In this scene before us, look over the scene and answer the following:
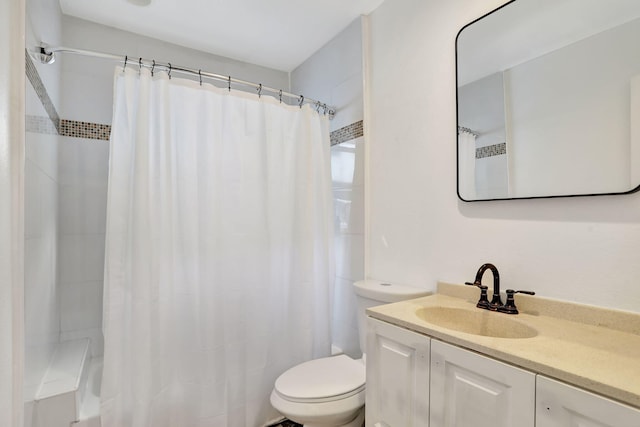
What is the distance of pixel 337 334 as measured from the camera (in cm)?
213

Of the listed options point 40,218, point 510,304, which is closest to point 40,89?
point 40,218

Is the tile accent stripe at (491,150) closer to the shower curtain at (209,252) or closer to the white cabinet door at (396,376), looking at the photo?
the white cabinet door at (396,376)

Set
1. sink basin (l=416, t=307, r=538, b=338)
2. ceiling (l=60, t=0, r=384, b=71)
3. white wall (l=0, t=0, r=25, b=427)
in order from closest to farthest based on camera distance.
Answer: white wall (l=0, t=0, r=25, b=427)
sink basin (l=416, t=307, r=538, b=338)
ceiling (l=60, t=0, r=384, b=71)

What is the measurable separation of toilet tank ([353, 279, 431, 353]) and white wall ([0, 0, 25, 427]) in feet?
3.91

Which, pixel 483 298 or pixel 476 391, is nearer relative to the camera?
pixel 476 391

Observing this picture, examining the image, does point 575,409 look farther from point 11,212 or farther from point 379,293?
point 11,212

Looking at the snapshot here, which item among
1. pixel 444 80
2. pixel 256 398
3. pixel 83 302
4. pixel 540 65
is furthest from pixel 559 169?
pixel 83 302

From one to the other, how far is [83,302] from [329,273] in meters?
1.48

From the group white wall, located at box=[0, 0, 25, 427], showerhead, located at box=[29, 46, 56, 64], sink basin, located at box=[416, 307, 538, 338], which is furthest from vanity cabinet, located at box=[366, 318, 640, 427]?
showerhead, located at box=[29, 46, 56, 64]

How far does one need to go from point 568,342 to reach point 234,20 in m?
2.23

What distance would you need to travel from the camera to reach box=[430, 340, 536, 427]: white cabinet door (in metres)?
0.77

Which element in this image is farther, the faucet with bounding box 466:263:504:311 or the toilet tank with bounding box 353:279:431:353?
the toilet tank with bounding box 353:279:431:353

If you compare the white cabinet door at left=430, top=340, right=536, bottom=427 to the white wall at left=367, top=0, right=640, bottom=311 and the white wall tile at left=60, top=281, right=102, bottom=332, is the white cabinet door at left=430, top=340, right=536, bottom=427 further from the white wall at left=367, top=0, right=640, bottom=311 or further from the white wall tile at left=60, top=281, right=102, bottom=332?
the white wall tile at left=60, top=281, right=102, bottom=332

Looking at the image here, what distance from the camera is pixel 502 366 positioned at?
2.65ft
